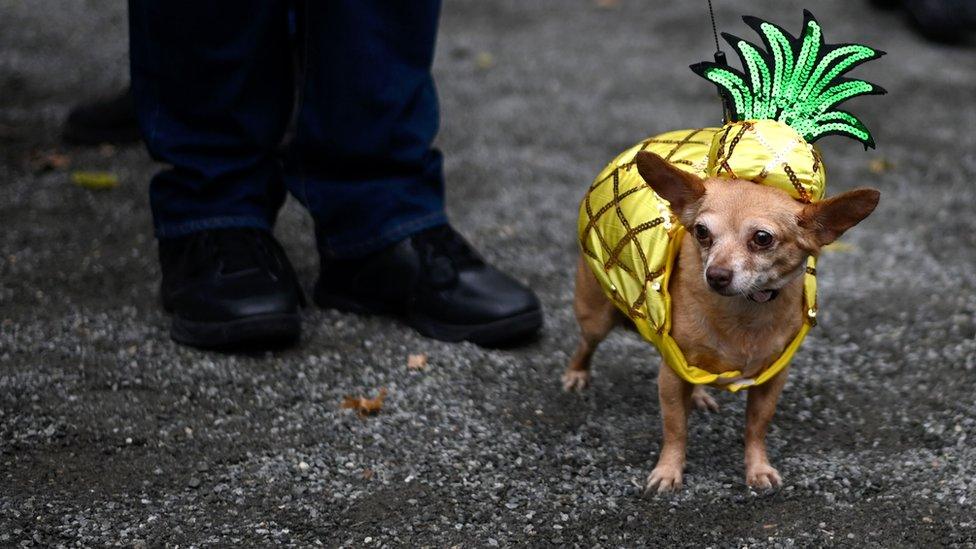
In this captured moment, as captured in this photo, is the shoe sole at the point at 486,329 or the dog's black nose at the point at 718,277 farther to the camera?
the shoe sole at the point at 486,329

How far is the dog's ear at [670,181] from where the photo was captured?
192cm

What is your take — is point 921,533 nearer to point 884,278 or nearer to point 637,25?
point 884,278

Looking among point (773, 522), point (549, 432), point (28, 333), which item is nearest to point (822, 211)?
point (773, 522)

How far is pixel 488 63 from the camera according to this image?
5602mm

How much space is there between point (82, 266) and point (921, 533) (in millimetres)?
2447

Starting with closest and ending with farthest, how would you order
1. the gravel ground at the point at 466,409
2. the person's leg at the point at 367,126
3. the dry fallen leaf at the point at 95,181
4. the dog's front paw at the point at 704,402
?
the gravel ground at the point at 466,409
the dog's front paw at the point at 704,402
the person's leg at the point at 367,126
the dry fallen leaf at the point at 95,181

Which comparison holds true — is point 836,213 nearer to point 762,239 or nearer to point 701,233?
point 762,239

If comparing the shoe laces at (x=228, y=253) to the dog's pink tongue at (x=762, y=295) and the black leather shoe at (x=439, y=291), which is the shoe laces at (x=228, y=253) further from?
the dog's pink tongue at (x=762, y=295)

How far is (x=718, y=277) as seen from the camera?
1857 mm

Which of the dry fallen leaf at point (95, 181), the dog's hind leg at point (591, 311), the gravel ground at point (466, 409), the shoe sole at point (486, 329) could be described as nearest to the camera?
the gravel ground at point (466, 409)

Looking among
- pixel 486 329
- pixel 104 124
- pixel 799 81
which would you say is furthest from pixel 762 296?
pixel 104 124

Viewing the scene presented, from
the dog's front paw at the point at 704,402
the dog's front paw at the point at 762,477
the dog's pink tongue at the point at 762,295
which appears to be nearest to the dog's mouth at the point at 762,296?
the dog's pink tongue at the point at 762,295

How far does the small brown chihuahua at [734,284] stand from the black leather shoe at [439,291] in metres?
0.37

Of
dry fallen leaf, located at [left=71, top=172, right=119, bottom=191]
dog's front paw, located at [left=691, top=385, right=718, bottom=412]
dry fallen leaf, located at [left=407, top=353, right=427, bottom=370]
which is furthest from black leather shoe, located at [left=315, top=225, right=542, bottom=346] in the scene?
dry fallen leaf, located at [left=71, top=172, right=119, bottom=191]
